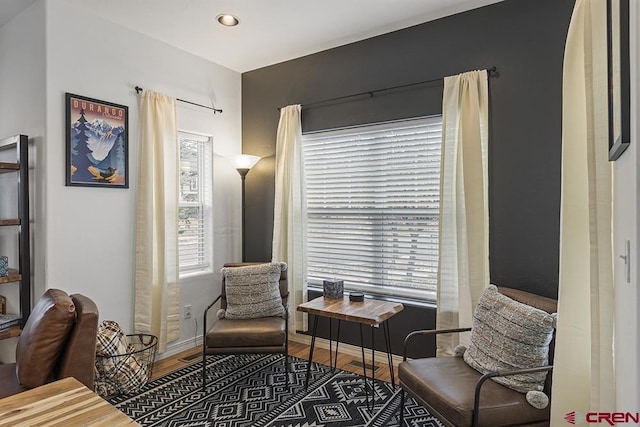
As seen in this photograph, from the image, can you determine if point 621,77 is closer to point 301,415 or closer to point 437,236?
point 437,236

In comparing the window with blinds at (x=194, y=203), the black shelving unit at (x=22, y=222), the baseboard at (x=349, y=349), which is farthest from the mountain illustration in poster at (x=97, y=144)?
the baseboard at (x=349, y=349)

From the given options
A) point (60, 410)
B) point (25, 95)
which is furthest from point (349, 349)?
point (25, 95)

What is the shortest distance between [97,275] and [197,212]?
114 centimetres

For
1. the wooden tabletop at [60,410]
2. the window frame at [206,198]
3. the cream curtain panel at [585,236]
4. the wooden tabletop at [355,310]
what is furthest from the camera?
the window frame at [206,198]

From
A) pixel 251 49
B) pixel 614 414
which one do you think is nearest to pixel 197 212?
pixel 251 49

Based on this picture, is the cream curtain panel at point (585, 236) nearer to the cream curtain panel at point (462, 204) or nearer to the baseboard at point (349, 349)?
the cream curtain panel at point (462, 204)

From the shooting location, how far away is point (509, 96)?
2.80 m

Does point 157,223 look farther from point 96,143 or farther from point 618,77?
point 618,77

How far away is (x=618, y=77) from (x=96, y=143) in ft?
10.8

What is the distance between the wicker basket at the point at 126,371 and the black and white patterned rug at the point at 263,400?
7 cm

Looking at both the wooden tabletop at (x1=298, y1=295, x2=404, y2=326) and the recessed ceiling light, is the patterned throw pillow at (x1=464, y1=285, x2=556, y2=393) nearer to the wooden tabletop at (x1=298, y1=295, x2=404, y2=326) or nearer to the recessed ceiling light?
the wooden tabletop at (x1=298, y1=295, x2=404, y2=326)

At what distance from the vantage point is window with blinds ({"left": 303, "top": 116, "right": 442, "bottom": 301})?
10.5 feet

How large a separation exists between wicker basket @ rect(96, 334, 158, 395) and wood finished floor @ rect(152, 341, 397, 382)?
0.17 meters

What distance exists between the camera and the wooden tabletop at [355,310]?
2.64 meters
